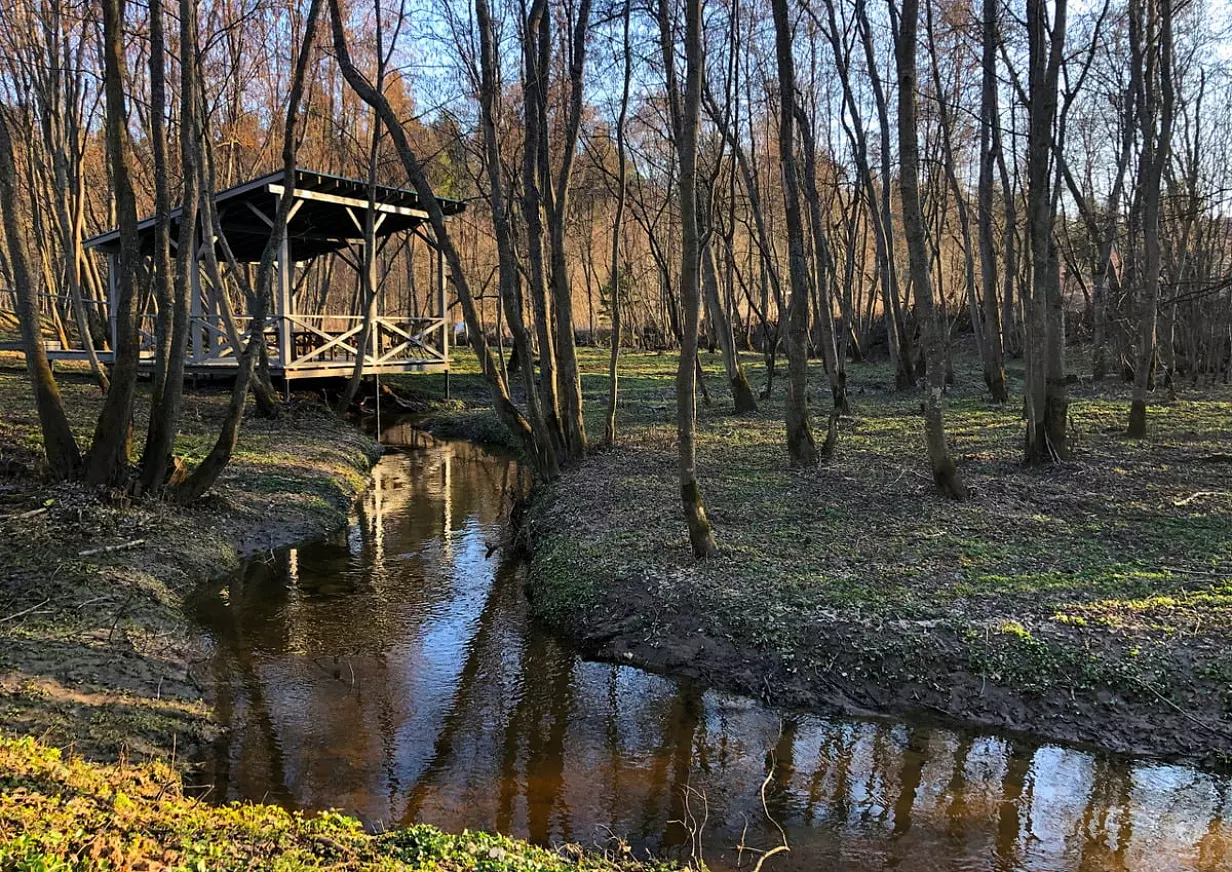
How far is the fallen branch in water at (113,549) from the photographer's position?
6869 millimetres

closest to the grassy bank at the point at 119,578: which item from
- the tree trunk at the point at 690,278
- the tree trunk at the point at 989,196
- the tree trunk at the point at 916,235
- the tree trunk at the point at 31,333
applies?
the tree trunk at the point at 31,333

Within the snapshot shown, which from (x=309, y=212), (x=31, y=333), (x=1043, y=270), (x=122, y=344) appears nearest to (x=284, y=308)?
(x=309, y=212)

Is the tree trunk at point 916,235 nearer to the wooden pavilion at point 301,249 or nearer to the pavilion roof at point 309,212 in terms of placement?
the wooden pavilion at point 301,249

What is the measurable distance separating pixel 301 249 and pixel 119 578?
677 inches

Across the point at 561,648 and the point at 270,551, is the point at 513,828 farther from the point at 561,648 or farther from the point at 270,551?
the point at 270,551

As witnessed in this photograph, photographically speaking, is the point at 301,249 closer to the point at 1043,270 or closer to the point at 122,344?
the point at 122,344

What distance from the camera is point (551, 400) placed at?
11914 millimetres

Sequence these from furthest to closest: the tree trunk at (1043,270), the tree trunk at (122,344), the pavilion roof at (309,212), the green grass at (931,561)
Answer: the pavilion roof at (309,212)
the tree trunk at (1043,270)
the tree trunk at (122,344)
the green grass at (931,561)

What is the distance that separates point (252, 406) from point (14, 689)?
12618 millimetres

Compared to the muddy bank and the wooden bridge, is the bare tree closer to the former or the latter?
the muddy bank

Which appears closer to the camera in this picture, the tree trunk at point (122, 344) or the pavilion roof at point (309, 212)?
the tree trunk at point (122, 344)

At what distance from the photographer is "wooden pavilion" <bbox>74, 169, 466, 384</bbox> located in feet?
51.4

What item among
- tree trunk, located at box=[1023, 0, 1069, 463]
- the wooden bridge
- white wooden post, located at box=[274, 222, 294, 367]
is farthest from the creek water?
white wooden post, located at box=[274, 222, 294, 367]

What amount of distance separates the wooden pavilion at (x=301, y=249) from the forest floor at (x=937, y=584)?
859 cm
